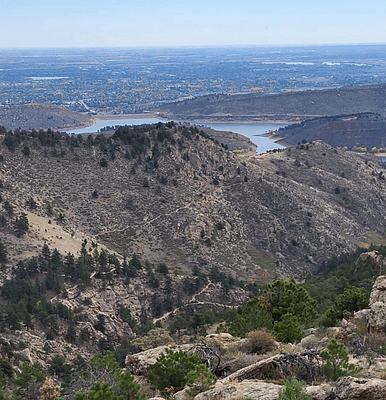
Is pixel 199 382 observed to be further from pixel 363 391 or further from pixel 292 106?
pixel 292 106

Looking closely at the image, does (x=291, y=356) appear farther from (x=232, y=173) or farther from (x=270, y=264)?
(x=232, y=173)

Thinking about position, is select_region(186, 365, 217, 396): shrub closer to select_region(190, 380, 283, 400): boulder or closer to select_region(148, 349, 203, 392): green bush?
select_region(190, 380, 283, 400): boulder

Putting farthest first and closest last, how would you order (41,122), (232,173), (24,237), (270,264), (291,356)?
(41,122) < (232,173) < (270,264) < (24,237) < (291,356)

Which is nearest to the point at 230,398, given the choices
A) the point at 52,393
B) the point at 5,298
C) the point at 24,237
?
the point at 52,393

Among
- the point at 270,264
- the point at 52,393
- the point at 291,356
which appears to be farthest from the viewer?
the point at 270,264

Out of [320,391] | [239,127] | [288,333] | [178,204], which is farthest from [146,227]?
[239,127]

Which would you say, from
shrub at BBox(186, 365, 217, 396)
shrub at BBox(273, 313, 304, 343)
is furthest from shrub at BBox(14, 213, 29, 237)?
shrub at BBox(186, 365, 217, 396)
